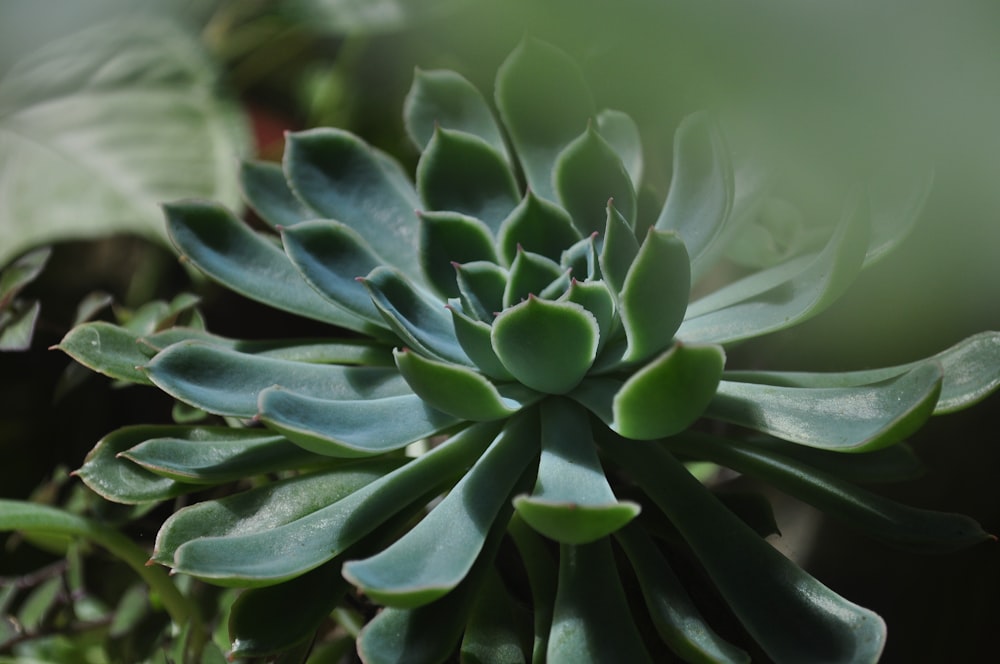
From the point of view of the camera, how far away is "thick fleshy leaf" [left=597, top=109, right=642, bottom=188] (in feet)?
2.94

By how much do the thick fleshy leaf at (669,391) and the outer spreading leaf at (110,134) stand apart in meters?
0.91

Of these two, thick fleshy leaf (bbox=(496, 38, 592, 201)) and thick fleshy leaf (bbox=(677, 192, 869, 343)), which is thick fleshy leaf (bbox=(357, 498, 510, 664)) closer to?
thick fleshy leaf (bbox=(677, 192, 869, 343))

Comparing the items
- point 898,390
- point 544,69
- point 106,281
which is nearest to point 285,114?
point 106,281

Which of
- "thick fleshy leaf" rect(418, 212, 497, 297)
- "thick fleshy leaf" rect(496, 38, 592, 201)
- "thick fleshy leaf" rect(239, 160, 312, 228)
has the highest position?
"thick fleshy leaf" rect(496, 38, 592, 201)

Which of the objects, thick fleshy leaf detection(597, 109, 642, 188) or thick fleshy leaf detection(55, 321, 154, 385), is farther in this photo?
thick fleshy leaf detection(597, 109, 642, 188)

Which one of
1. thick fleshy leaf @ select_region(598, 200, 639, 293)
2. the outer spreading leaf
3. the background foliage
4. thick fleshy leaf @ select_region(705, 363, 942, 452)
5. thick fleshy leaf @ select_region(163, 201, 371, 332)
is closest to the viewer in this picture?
the background foliage

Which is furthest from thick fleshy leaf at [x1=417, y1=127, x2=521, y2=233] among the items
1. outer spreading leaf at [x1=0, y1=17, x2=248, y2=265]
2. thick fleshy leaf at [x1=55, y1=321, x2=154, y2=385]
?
outer spreading leaf at [x1=0, y1=17, x2=248, y2=265]

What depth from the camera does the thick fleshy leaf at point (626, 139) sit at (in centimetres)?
90

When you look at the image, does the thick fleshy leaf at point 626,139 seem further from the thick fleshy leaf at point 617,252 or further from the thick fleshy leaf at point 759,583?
the thick fleshy leaf at point 759,583

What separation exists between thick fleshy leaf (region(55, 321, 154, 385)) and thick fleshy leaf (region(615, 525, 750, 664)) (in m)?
0.47

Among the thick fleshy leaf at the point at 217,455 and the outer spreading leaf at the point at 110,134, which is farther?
the outer spreading leaf at the point at 110,134

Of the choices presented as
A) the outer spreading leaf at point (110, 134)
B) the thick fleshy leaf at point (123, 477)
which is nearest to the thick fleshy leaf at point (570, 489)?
the thick fleshy leaf at point (123, 477)

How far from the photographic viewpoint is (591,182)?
0.80m

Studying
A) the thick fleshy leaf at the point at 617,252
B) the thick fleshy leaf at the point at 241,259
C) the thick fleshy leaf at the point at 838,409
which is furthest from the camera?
the thick fleshy leaf at the point at 241,259
